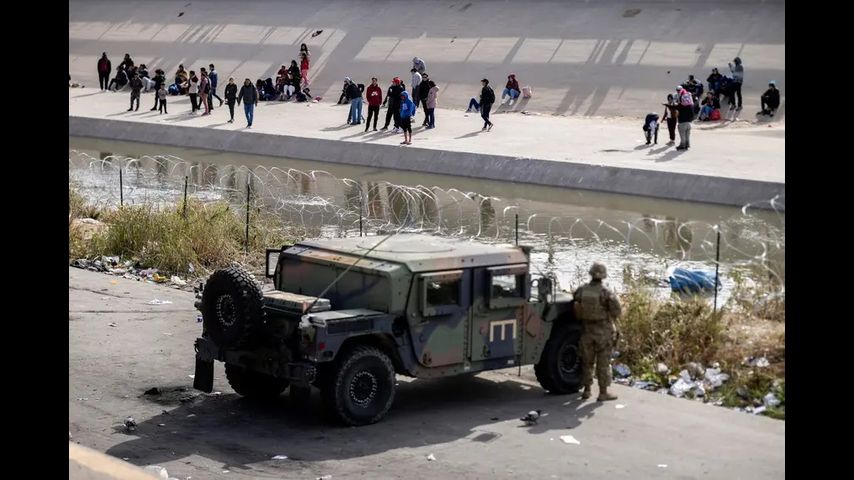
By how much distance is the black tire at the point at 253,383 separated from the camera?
468 inches

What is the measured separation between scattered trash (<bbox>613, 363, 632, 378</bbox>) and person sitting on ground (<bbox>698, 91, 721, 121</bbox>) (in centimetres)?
2206

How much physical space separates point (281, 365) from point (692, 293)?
18.9 ft

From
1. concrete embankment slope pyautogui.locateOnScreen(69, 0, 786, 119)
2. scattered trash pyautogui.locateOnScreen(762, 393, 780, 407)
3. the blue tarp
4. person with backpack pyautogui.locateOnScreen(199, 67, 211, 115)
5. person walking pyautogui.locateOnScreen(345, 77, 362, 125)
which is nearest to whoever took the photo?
scattered trash pyautogui.locateOnScreen(762, 393, 780, 407)

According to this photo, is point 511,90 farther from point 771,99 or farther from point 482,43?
point 771,99

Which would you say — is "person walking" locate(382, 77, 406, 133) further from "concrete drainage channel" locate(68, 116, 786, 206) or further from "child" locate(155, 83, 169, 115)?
"child" locate(155, 83, 169, 115)

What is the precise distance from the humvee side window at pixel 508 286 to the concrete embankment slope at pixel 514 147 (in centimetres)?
1462

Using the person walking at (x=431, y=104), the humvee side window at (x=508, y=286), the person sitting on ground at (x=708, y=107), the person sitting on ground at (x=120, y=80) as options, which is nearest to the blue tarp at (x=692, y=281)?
the humvee side window at (x=508, y=286)

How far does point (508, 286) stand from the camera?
38.4 ft

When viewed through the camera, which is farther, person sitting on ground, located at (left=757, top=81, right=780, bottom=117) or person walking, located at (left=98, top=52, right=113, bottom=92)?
person walking, located at (left=98, top=52, right=113, bottom=92)

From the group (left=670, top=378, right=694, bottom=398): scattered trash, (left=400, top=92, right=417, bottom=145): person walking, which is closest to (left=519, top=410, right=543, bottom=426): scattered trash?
(left=670, top=378, right=694, bottom=398): scattered trash

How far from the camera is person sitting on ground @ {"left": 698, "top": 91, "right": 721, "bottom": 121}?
34062 millimetres
